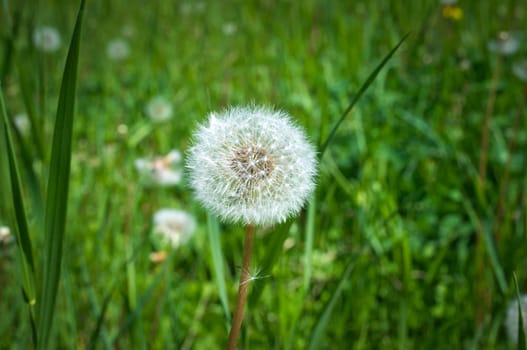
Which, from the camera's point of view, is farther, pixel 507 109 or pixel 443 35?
pixel 443 35

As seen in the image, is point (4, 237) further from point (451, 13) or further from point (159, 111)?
point (451, 13)

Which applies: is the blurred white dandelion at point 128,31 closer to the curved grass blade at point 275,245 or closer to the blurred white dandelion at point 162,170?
the blurred white dandelion at point 162,170

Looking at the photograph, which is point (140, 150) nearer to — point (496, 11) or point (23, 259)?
point (23, 259)

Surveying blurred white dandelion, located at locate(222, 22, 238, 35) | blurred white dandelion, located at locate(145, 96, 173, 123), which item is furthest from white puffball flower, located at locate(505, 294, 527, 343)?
blurred white dandelion, located at locate(222, 22, 238, 35)

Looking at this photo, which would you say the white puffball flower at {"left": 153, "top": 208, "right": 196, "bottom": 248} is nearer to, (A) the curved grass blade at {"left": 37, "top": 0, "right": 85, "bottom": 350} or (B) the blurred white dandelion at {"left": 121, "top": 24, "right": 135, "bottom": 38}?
(A) the curved grass blade at {"left": 37, "top": 0, "right": 85, "bottom": 350}

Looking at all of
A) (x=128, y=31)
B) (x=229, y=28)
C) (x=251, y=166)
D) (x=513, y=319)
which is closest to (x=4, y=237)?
(x=251, y=166)

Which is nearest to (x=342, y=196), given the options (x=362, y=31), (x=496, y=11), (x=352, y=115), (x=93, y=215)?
(x=352, y=115)

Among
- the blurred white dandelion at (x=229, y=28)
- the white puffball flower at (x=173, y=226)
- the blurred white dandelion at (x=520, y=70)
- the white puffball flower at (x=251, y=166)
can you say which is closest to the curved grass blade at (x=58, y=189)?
the white puffball flower at (x=251, y=166)
